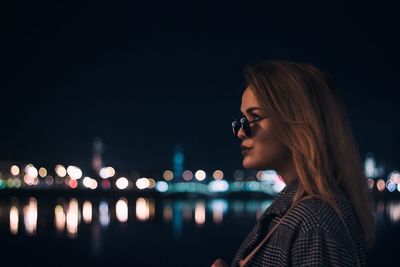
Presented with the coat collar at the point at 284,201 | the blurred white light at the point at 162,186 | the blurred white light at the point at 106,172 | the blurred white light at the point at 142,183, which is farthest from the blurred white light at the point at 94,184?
the coat collar at the point at 284,201

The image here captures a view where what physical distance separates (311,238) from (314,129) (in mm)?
330

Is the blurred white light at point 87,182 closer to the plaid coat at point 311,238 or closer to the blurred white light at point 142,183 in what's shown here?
the blurred white light at point 142,183

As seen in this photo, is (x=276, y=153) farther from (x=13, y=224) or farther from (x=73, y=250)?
(x=13, y=224)

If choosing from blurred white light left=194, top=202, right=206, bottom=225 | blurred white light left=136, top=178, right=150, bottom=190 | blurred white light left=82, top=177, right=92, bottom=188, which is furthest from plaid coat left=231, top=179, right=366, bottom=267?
blurred white light left=136, top=178, right=150, bottom=190

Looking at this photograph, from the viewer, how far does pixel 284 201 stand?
5.39ft

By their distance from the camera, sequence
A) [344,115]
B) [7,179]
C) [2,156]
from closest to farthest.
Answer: [344,115], [7,179], [2,156]

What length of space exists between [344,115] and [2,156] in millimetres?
123398

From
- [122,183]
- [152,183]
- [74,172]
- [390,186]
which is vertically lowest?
[390,186]

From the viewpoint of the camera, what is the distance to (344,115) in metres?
1.73

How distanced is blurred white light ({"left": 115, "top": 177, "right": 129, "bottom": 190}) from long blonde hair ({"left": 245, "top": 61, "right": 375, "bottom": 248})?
13176 centimetres

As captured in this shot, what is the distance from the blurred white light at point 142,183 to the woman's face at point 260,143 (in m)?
137

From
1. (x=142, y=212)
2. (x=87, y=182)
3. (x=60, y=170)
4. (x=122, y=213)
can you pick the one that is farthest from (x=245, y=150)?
→ (x=60, y=170)

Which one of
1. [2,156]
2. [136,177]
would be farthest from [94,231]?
[136,177]

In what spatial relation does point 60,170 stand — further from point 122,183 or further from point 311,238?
point 311,238
